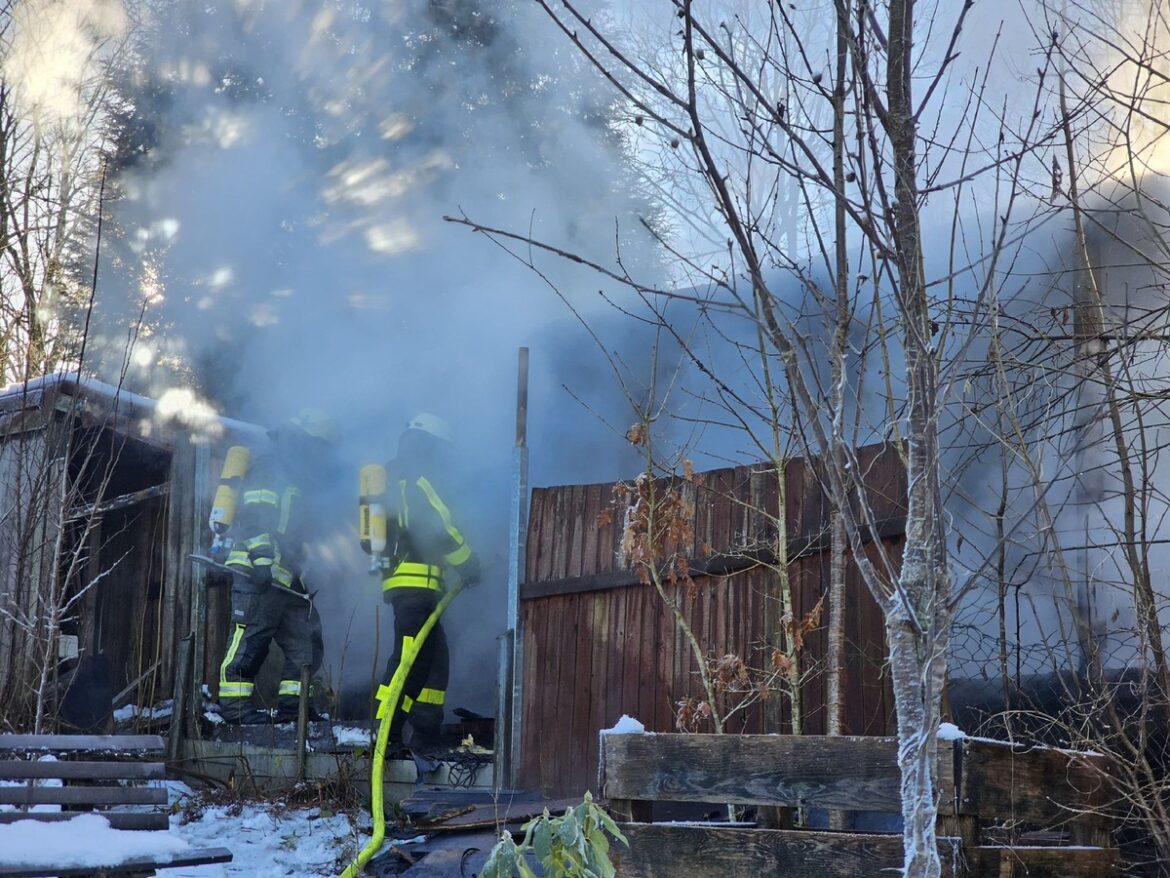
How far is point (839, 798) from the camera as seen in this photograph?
4176 mm

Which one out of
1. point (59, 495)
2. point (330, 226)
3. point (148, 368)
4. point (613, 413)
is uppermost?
point (330, 226)

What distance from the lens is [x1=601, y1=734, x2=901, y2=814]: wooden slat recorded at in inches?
163

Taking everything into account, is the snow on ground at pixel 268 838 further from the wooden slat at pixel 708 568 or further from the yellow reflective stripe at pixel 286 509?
the yellow reflective stripe at pixel 286 509

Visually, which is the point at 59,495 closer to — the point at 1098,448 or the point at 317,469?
the point at 317,469

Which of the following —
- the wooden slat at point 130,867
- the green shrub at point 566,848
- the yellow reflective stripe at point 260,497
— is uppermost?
the yellow reflective stripe at point 260,497

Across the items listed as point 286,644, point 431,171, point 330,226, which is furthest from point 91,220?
point 286,644

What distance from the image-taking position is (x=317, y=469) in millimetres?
10492

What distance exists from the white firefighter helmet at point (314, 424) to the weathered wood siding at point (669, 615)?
10.2 ft

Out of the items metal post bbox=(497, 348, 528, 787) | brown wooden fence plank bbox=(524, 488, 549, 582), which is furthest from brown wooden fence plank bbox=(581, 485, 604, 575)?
metal post bbox=(497, 348, 528, 787)

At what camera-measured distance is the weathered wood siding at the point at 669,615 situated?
630 centimetres

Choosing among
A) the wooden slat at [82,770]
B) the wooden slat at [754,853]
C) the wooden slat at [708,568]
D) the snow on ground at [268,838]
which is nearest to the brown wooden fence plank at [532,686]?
the wooden slat at [708,568]

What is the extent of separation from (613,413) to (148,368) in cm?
893

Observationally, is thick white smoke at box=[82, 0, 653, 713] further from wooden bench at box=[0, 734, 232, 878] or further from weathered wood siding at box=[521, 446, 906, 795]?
wooden bench at box=[0, 734, 232, 878]

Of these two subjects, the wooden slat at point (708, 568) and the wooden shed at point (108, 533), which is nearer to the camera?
the wooden slat at point (708, 568)
